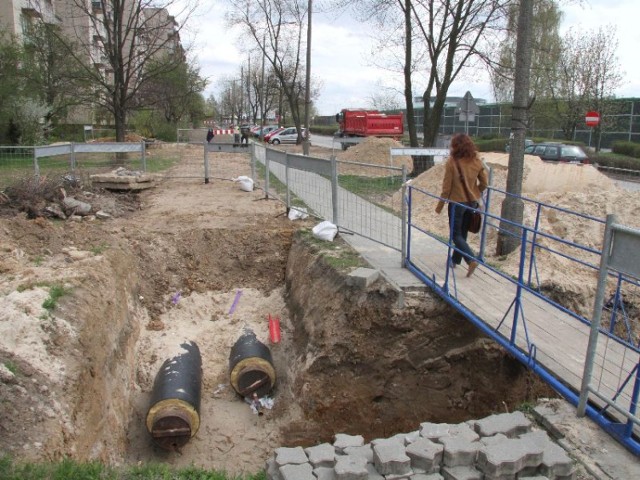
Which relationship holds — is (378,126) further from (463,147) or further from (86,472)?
(86,472)

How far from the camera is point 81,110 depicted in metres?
41.6

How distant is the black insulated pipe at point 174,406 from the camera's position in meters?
5.93

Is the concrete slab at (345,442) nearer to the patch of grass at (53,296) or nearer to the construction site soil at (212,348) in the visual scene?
the construction site soil at (212,348)

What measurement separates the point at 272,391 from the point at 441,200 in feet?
10.3

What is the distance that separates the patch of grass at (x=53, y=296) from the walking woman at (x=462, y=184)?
4375 millimetres

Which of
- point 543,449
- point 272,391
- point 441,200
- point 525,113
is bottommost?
point 272,391

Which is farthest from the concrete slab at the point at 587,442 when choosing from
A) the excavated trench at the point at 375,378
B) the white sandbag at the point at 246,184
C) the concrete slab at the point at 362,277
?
the white sandbag at the point at 246,184

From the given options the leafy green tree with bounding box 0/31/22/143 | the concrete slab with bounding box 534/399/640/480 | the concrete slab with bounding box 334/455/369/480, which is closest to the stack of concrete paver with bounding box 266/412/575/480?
the concrete slab with bounding box 334/455/369/480

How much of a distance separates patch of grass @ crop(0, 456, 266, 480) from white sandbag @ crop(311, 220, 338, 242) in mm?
4931

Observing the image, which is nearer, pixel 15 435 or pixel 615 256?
pixel 615 256

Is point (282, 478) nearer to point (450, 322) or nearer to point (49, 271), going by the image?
point (450, 322)

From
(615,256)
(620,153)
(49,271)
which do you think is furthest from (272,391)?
(620,153)

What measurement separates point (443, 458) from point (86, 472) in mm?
2401

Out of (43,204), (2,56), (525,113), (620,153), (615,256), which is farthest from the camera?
(620,153)
